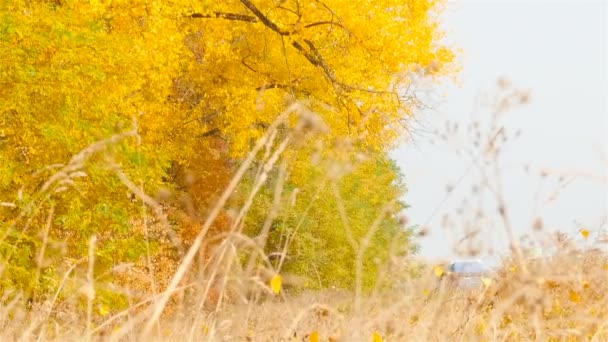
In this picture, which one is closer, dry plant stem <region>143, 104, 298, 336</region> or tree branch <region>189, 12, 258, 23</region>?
dry plant stem <region>143, 104, 298, 336</region>

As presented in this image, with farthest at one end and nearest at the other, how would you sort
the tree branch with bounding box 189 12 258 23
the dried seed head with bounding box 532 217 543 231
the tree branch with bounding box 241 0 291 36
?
the tree branch with bounding box 189 12 258 23, the tree branch with bounding box 241 0 291 36, the dried seed head with bounding box 532 217 543 231

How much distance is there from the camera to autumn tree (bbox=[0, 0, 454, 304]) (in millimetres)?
12297

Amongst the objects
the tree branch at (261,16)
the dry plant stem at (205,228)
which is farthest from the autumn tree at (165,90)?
the dry plant stem at (205,228)

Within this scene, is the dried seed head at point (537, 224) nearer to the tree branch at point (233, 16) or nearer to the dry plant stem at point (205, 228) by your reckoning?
the dry plant stem at point (205, 228)

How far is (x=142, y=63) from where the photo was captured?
15266mm

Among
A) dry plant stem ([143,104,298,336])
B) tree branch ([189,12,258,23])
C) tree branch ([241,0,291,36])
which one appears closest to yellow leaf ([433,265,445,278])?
dry plant stem ([143,104,298,336])

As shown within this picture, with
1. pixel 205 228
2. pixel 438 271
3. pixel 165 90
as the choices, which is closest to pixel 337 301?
pixel 438 271

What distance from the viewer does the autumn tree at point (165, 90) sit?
1230 cm

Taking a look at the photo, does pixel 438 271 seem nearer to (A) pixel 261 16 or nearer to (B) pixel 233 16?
(A) pixel 261 16

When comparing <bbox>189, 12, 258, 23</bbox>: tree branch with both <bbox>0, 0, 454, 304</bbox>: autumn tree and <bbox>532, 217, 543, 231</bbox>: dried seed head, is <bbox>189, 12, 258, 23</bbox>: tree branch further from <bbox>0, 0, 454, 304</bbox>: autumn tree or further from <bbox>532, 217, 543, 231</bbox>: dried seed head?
<bbox>532, 217, 543, 231</bbox>: dried seed head

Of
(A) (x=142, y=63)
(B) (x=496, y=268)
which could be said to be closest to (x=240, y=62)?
(A) (x=142, y=63)

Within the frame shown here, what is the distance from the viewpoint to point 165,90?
18922 mm

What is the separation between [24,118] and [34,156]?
921mm

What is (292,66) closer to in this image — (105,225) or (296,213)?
(296,213)
